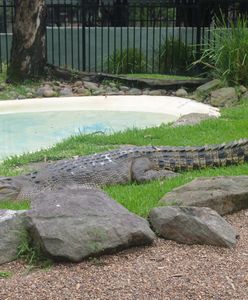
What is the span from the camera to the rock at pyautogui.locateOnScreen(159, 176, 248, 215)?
4.12 metres

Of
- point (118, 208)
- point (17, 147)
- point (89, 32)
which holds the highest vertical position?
point (89, 32)

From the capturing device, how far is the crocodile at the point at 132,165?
5.22 m

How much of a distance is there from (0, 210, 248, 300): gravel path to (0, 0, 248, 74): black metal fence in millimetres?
9963

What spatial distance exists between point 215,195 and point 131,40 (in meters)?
10.6

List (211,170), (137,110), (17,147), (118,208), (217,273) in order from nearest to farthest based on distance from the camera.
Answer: (217,273) < (118,208) < (211,170) < (17,147) < (137,110)

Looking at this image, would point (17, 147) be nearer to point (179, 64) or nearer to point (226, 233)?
point (226, 233)

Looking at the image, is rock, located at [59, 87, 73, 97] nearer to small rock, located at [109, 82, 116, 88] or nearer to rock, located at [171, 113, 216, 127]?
small rock, located at [109, 82, 116, 88]

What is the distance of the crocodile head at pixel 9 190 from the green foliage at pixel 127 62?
333 inches

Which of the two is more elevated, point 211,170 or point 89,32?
point 89,32

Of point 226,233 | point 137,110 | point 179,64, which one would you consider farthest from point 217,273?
point 179,64

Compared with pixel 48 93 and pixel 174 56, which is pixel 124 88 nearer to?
pixel 48 93

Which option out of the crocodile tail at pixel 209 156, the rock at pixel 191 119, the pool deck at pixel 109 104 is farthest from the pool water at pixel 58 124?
the crocodile tail at pixel 209 156

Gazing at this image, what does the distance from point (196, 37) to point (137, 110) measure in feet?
13.4

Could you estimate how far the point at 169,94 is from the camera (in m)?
11.6
